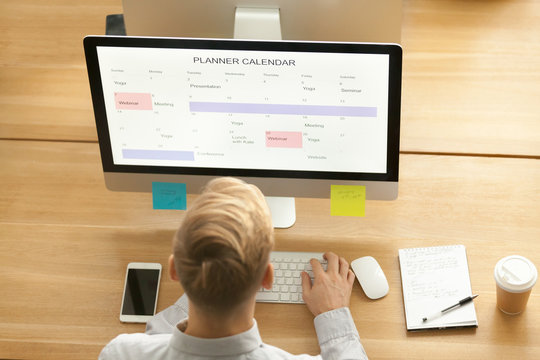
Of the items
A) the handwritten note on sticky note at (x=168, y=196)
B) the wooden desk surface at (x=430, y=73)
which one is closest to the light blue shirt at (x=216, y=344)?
the handwritten note on sticky note at (x=168, y=196)

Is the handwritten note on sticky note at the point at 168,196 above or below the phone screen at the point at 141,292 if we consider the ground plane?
above

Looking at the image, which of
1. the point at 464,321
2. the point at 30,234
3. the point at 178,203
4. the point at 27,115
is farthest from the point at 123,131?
the point at 464,321

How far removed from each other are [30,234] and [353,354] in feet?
2.69

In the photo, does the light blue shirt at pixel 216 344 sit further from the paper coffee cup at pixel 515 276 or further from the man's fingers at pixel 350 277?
the paper coffee cup at pixel 515 276

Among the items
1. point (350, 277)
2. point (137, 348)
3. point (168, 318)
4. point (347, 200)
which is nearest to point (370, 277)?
point (350, 277)

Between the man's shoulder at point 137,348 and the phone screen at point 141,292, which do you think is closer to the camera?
the man's shoulder at point 137,348

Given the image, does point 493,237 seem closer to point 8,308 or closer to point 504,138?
point 504,138

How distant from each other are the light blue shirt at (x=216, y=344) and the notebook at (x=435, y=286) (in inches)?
5.9

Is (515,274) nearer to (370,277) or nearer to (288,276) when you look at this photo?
(370,277)

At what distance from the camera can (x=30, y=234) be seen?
155 cm

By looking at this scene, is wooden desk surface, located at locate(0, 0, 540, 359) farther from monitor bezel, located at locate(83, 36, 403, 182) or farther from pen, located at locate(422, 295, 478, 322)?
monitor bezel, located at locate(83, 36, 403, 182)

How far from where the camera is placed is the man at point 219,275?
95cm

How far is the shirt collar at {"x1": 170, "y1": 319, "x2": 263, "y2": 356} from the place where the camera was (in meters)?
1.02

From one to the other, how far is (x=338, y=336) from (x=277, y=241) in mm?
299
